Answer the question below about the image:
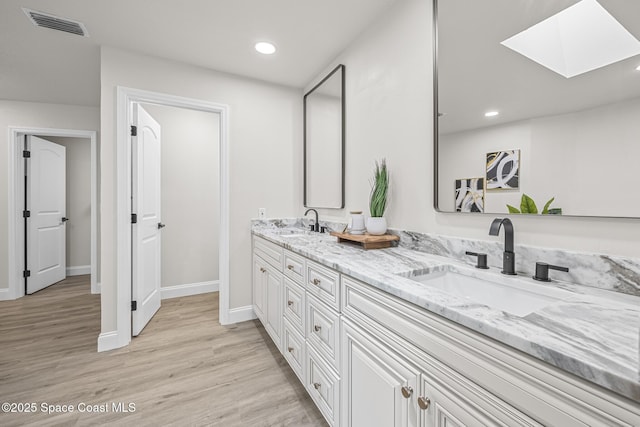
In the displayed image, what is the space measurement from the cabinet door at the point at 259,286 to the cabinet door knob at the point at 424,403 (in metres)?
1.64

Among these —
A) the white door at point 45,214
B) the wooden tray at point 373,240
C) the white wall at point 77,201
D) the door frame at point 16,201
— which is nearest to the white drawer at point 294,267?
the wooden tray at point 373,240

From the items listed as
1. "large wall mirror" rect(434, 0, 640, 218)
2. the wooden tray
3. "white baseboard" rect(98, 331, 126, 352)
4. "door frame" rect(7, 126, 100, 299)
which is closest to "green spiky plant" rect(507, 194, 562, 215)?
"large wall mirror" rect(434, 0, 640, 218)

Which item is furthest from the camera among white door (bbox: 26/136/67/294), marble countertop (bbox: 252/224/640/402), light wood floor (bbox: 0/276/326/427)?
white door (bbox: 26/136/67/294)

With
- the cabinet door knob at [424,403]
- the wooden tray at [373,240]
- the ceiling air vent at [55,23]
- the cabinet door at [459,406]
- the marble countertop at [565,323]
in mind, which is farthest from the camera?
the ceiling air vent at [55,23]

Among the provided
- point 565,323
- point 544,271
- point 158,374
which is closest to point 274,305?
point 158,374

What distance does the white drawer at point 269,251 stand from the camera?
1937 millimetres

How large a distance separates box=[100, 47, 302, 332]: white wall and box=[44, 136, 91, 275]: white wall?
3.05 metres

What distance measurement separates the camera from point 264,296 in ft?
7.49

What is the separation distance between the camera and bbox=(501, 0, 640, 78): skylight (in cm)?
86

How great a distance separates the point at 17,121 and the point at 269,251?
3.76 m

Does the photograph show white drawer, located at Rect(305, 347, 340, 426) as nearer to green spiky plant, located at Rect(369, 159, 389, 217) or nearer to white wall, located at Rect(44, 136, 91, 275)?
green spiky plant, located at Rect(369, 159, 389, 217)

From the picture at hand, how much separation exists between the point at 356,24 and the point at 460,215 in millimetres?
1511

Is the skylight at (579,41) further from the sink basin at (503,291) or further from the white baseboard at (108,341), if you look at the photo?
the white baseboard at (108,341)

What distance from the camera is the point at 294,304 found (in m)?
1.69
